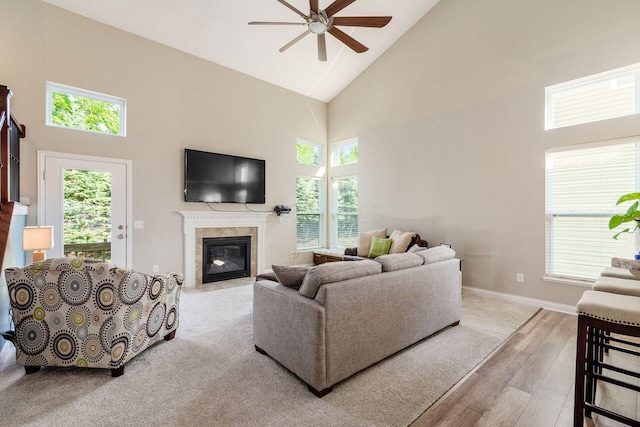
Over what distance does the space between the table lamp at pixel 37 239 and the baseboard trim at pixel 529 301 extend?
5503mm

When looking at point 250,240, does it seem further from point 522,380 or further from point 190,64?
point 522,380

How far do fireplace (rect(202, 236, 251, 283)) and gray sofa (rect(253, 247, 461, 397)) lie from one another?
9.30ft

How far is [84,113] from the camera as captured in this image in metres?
4.11

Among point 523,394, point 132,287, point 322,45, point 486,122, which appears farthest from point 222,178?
point 523,394

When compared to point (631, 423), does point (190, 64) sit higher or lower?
higher

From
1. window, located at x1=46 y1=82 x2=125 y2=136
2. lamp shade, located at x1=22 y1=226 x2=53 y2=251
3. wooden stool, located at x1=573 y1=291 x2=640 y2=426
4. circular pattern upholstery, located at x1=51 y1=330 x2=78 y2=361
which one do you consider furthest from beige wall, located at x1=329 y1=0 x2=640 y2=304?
lamp shade, located at x1=22 y1=226 x2=53 y2=251

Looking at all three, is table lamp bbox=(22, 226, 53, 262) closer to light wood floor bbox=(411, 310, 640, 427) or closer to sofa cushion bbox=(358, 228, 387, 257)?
light wood floor bbox=(411, 310, 640, 427)

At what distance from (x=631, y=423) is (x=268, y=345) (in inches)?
88.3

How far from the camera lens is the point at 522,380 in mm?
2172

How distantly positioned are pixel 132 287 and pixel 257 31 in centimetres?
435

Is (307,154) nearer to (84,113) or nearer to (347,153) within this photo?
(347,153)

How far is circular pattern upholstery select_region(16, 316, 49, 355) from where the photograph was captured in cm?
219

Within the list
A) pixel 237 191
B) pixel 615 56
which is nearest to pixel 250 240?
pixel 237 191

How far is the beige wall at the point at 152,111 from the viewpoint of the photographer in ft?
12.0
